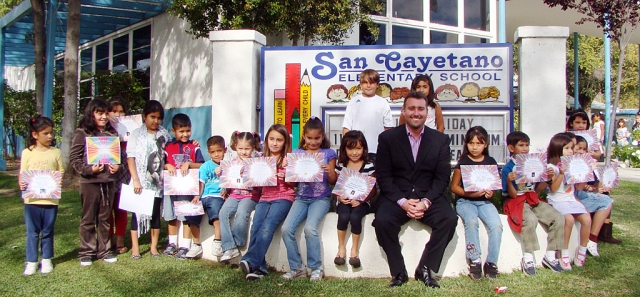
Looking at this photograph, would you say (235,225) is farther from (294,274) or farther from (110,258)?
(110,258)

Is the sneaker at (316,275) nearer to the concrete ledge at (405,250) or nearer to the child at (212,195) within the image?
the concrete ledge at (405,250)

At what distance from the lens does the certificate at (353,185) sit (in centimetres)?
477

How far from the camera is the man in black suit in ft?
14.9

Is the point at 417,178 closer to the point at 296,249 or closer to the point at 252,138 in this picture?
the point at 296,249

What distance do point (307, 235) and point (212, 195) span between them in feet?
3.86

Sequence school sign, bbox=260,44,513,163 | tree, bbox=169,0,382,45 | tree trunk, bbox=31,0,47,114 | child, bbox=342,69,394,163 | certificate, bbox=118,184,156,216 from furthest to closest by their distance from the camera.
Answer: tree trunk, bbox=31,0,47,114, tree, bbox=169,0,382,45, school sign, bbox=260,44,513,163, child, bbox=342,69,394,163, certificate, bbox=118,184,156,216

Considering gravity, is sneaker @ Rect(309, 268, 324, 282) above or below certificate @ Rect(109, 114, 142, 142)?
below

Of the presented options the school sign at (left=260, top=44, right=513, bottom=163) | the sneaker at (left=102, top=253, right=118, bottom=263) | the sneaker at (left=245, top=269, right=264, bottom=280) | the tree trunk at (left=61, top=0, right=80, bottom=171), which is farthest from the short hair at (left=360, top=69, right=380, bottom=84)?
the tree trunk at (left=61, top=0, right=80, bottom=171)

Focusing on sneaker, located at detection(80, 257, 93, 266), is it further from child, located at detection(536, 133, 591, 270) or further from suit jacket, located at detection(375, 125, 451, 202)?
child, located at detection(536, 133, 591, 270)

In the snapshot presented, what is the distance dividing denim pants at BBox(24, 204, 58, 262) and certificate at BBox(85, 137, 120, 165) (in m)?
0.58

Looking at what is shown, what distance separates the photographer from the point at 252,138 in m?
5.44

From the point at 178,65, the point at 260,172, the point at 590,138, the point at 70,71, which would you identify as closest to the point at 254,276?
the point at 260,172

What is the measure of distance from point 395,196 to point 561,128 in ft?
9.00

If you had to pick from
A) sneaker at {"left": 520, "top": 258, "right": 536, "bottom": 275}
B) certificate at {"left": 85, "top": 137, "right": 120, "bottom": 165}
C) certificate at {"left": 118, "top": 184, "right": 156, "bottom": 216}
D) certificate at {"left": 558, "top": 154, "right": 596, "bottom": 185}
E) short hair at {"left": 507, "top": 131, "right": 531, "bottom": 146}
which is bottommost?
sneaker at {"left": 520, "top": 258, "right": 536, "bottom": 275}
